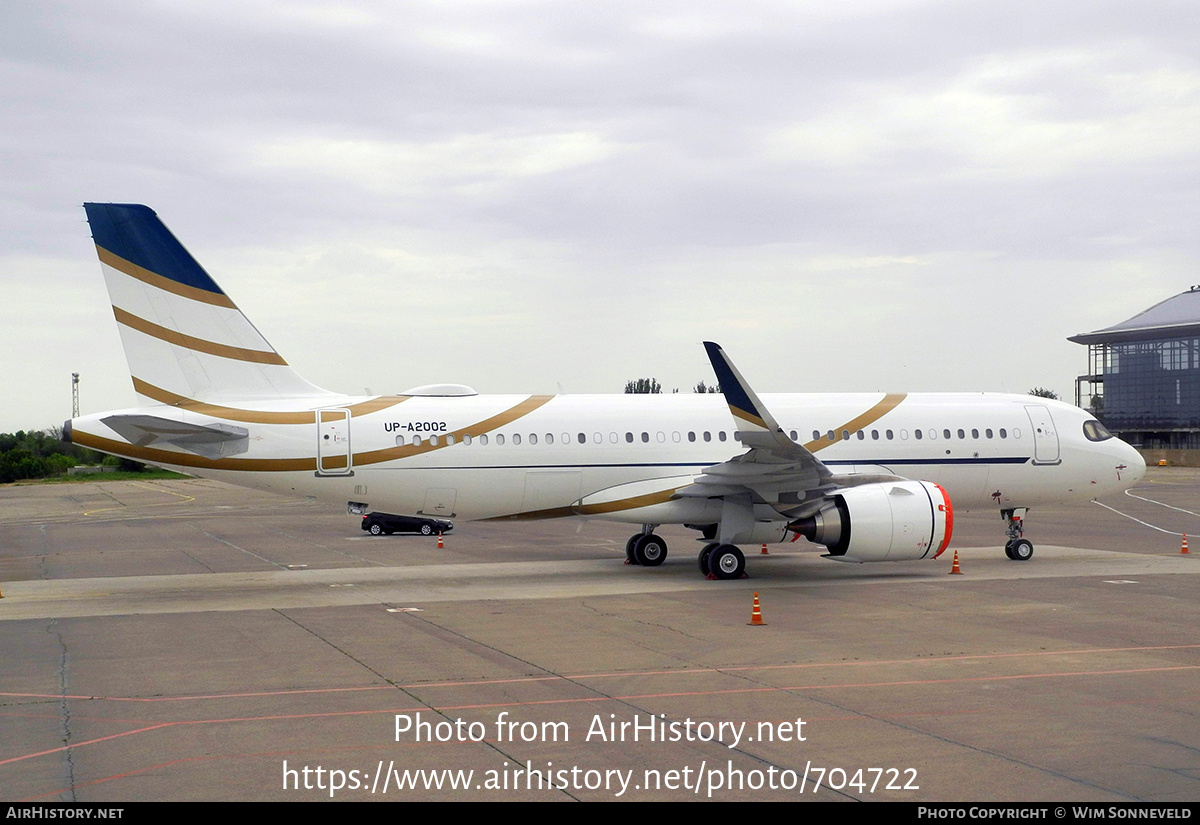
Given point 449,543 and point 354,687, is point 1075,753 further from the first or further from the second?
point 449,543

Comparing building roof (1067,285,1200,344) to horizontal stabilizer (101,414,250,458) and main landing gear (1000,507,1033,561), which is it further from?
horizontal stabilizer (101,414,250,458)

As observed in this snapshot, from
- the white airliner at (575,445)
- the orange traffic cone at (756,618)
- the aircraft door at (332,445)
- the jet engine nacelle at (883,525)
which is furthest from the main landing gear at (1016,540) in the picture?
the aircraft door at (332,445)

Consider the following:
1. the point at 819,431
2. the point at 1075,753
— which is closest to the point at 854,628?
the point at 1075,753

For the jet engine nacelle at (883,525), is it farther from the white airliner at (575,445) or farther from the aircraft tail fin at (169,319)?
the aircraft tail fin at (169,319)

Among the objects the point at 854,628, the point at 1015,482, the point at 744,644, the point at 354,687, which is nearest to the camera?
the point at 354,687

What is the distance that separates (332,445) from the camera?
831 inches

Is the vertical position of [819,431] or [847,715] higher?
[819,431]

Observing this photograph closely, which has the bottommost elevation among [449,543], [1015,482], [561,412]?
[449,543]

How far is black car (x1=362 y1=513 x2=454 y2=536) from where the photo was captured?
3459cm

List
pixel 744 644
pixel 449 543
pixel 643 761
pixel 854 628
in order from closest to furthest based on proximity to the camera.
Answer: pixel 643 761 < pixel 744 644 < pixel 854 628 < pixel 449 543

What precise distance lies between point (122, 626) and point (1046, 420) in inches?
784

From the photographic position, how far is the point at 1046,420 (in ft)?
81.7

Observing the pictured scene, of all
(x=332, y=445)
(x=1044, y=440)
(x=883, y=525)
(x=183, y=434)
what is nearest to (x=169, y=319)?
(x=183, y=434)

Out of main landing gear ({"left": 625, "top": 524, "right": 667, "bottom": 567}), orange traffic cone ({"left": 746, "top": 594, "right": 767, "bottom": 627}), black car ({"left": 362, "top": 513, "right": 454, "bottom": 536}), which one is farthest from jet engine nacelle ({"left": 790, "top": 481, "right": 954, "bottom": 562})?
black car ({"left": 362, "top": 513, "right": 454, "bottom": 536})
